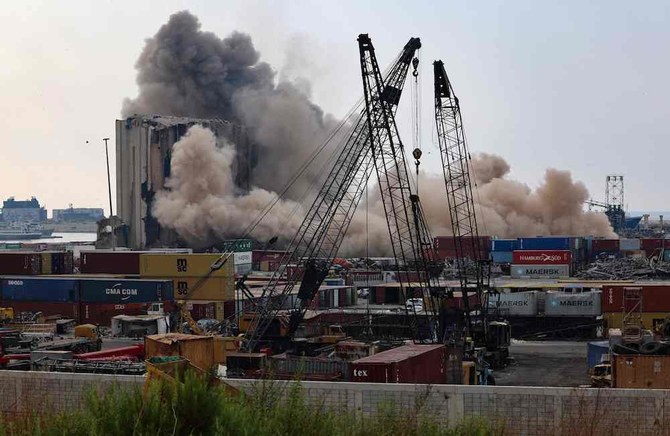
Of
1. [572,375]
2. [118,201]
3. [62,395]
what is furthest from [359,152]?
[118,201]

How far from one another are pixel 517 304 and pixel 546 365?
11.9m

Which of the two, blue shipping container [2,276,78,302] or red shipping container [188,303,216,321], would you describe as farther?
blue shipping container [2,276,78,302]

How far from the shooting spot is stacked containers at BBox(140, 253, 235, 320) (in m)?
51.2

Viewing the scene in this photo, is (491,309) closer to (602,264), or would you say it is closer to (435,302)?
(435,302)

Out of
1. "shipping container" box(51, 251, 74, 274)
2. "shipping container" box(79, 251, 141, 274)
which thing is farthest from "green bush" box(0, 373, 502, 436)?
"shipping container" box(51, 251, 74, 274)

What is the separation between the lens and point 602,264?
2953 inches

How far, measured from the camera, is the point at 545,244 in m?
80.4

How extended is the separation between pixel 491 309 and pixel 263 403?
36.8 m

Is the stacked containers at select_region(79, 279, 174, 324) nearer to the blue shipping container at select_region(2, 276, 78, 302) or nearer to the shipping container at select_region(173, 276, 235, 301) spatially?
the blue shipping container at select_region(2, 276, 78, 302)

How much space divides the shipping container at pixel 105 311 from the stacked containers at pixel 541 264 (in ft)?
98.2

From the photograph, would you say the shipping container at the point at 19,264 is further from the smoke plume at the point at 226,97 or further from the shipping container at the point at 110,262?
the smoke plume at the point at 226,97

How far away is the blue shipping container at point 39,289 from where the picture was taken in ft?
173

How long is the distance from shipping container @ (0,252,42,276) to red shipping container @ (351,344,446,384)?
3851cm

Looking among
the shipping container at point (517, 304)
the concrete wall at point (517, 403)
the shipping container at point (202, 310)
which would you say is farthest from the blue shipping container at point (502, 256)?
the concrete wall at point (517, 403)
